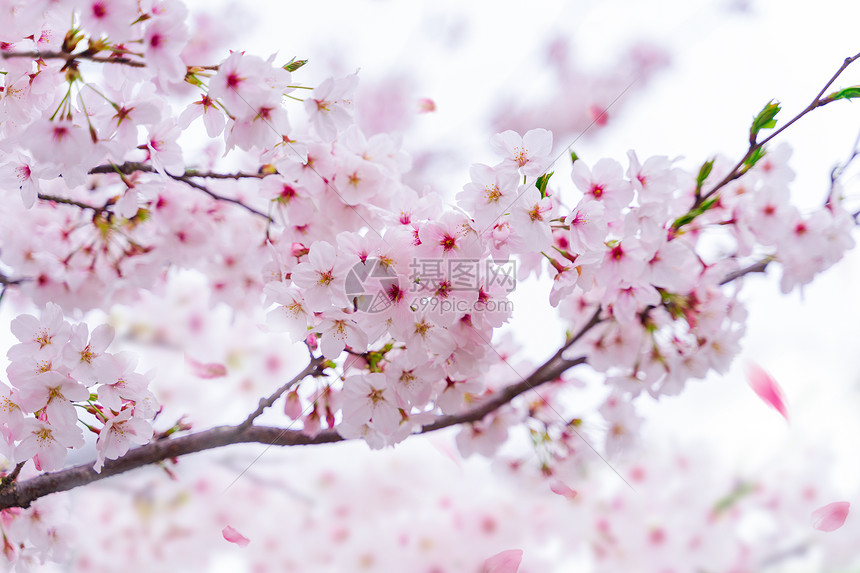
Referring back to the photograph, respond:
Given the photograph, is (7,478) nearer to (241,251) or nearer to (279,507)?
(241,251)

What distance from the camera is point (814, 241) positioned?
93 centimetres

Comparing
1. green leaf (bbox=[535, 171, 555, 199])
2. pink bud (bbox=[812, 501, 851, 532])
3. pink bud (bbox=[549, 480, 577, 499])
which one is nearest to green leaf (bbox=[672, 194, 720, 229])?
green leaf (bbox=[535, 171, 555, 199])

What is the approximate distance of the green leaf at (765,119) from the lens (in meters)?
0.82

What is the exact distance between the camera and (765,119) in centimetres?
82

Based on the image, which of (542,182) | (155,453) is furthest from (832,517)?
(155,453)

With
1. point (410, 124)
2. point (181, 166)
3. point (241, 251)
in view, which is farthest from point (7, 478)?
point (410, 124)

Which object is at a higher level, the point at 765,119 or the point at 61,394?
the point at 765,119

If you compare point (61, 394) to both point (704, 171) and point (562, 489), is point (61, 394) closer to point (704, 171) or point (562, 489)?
point (562, 489)

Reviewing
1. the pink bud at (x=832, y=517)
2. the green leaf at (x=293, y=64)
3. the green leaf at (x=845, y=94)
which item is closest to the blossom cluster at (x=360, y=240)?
the green leaf at (x=293, y=64)

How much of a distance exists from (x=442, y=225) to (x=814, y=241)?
626 mm

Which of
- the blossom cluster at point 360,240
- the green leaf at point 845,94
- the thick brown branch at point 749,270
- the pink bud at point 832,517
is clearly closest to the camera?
the blossom cluster at point 360,240

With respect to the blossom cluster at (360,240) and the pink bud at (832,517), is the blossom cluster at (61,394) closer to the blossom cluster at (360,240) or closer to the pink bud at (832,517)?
the blossom cluster at (360,240)

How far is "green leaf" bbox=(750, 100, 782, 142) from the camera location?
0.82 meters

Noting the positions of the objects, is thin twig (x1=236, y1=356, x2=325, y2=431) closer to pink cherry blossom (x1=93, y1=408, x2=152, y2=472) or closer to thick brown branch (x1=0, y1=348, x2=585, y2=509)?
thick brown branch (x1=0, y1=348, x2=585, y2=509)
